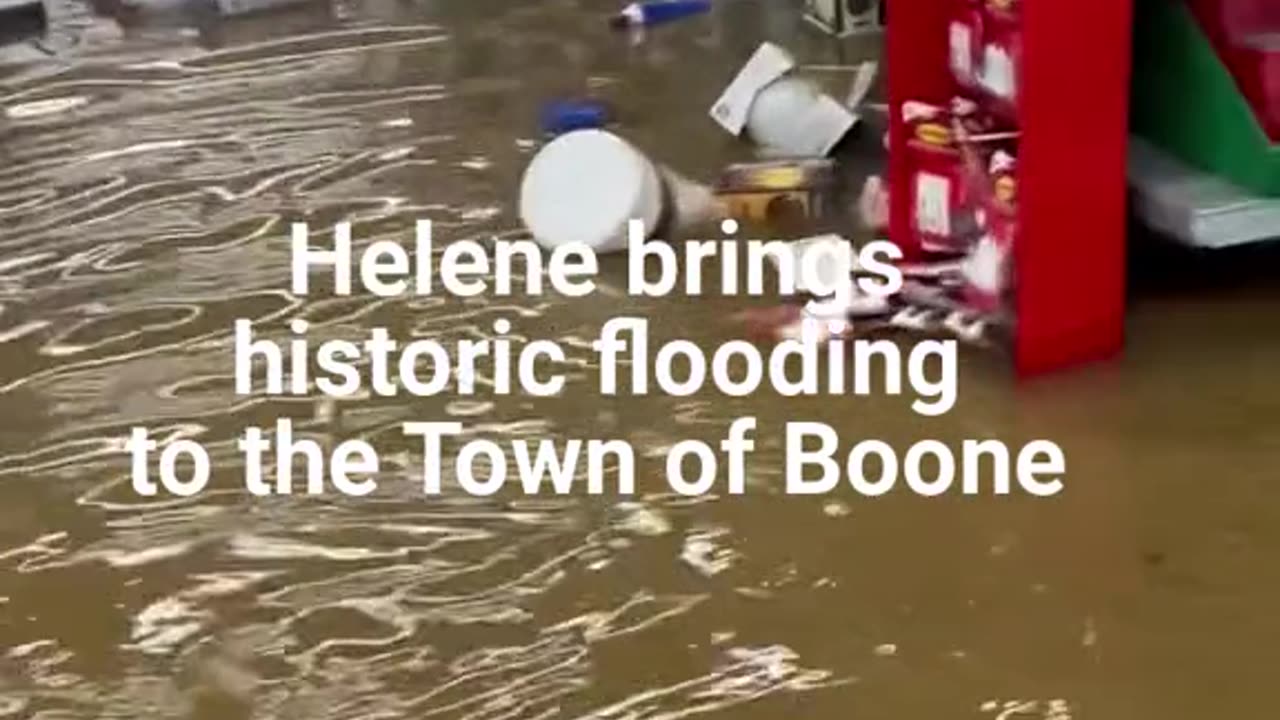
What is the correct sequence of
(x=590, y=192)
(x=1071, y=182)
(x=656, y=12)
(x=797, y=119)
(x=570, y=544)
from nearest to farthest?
1. (x=570, y=544)
2. (x=1071, y=182)
3. (x=590, y=192)
4. (x=797, y=119)
5. (x=656, y=12)

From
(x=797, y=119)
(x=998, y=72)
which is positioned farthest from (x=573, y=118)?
(x=998, y=72)

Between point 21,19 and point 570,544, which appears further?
point 21,19

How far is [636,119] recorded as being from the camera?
1.99m

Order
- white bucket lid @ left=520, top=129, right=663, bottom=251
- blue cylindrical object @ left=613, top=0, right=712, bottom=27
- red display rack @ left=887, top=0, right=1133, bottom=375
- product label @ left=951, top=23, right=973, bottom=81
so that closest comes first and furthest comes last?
red display rack @ left=887, top=0, right=1133, bottom=375, product label @ left=951, top=23, right=973, bottom=81, white bucket lid @ left=520, top=129, right=663, bottom=251, blue cylindrical object @ left=613, top=0, right=712, bottom=27

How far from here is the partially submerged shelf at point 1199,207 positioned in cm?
150

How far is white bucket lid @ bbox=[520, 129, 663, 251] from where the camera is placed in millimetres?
1669

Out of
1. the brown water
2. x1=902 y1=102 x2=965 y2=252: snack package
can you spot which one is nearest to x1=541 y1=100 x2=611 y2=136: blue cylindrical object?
the brown water

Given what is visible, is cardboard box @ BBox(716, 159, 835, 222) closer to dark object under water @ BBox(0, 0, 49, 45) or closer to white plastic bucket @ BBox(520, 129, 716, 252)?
white plastic bucket @ BBox(520, 129, 716, 252)

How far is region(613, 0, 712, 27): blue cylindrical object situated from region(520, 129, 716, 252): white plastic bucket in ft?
2.04

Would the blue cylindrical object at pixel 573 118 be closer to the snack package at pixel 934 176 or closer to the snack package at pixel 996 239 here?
the snack package at pixel 934 176

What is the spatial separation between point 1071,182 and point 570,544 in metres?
0.45

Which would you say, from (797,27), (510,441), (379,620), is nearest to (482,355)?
(510,441)

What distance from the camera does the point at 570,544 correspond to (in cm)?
128

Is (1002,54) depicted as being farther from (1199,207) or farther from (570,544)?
(570,544)
